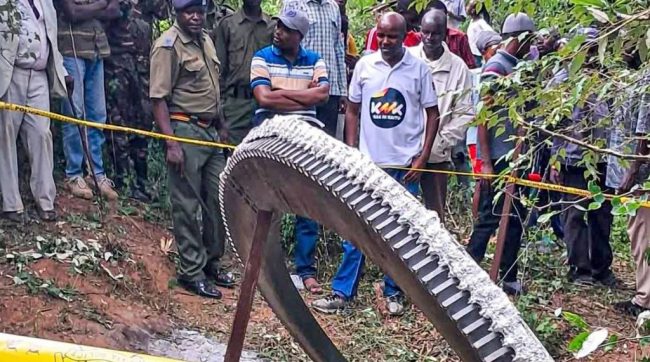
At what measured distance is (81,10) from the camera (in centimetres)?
680

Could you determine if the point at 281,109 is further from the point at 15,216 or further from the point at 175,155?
the point at 15,216

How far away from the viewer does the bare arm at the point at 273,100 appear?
20.4 feet

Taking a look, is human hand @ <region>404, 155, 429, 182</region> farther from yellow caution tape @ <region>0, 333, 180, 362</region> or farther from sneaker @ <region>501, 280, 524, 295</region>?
yellow caution tape @ <region>0, 333, 180, 362</region>

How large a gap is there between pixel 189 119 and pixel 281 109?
0.60 m

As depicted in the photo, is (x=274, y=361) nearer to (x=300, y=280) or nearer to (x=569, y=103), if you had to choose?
(x=300, y=280)

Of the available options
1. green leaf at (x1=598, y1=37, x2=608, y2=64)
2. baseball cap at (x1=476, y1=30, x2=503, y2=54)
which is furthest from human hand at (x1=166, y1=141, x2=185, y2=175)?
green leaf at (x1=598, y1=37, x2=608, y2=64)

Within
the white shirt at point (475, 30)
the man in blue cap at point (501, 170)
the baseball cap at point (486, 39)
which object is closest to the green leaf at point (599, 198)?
the man in blue cap at point (501, 170)

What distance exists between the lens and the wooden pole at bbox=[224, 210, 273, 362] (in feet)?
9.38

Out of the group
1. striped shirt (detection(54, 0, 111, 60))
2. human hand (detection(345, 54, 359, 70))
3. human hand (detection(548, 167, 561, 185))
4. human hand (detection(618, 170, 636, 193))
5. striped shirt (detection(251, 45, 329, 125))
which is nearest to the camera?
human hand (detection(618, 170, 636, 193))

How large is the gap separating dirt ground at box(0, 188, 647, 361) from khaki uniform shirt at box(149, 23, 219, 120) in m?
1.10

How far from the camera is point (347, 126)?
21.0ft

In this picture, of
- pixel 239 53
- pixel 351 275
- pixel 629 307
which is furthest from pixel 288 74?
pixel 629 307

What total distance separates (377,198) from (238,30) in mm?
4934

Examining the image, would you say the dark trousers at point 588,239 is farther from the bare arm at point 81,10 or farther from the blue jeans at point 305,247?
the bare arm at point 81,10
